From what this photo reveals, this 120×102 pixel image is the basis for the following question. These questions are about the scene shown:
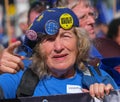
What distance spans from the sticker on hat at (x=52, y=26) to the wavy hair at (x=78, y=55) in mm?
85

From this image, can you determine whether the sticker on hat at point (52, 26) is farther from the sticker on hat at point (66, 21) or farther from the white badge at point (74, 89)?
the white badge at point (74, 89)

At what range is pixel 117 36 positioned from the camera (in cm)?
735

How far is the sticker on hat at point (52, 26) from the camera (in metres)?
3.79

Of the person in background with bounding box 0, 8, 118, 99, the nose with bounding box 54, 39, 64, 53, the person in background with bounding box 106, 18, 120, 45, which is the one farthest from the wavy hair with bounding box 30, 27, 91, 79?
the person in background with bounding box 106, 18, 120, 45

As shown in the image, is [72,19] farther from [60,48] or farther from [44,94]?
[44,94]

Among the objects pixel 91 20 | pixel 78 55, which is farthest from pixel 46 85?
pixel 91 20

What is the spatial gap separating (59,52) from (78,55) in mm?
194

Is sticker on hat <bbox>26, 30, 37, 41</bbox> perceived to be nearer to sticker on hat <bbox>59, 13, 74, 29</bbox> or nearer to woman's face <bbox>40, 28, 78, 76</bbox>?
woman's face <bbox>40, 28, 78, 76</bbox>

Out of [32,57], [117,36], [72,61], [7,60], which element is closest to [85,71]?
[72,61]

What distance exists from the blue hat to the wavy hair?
0.22ft

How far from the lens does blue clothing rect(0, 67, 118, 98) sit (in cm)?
369

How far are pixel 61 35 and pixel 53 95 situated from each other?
1.87 ft

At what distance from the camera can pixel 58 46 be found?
3787 millimetres

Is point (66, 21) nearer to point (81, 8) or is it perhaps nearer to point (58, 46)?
point (58, 46)
